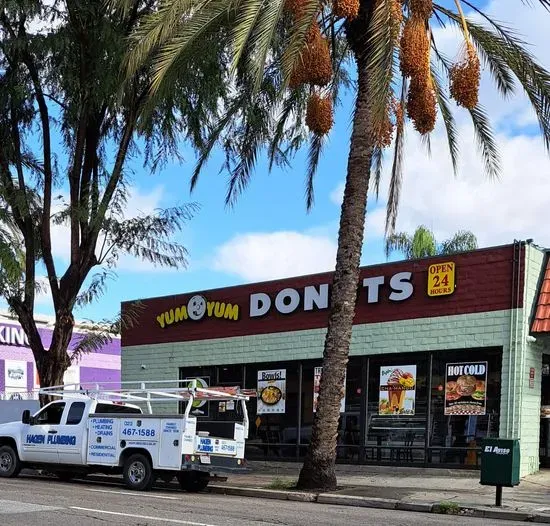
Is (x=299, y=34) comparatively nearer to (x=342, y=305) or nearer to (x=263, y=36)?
(x=263, y=36)

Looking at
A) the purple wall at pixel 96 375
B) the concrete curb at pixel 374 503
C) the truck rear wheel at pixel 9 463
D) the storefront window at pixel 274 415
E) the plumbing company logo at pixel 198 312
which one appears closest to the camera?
the concrete curb at pixel 374 503

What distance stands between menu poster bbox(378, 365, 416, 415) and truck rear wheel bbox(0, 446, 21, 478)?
330 inches

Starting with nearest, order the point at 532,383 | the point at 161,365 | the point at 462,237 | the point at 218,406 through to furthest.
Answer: the point at 532,383 → the point at 218,406 → the point at 161,365 → the point at 462,237

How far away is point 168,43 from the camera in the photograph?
1478cm

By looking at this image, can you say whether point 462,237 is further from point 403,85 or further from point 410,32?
point 410,32

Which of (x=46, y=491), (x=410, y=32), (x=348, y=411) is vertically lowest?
(x=46, y=491)

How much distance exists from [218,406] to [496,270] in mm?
8967

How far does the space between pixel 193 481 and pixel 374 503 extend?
394cm

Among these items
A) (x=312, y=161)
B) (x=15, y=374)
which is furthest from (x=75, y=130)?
(x=15, y=374)

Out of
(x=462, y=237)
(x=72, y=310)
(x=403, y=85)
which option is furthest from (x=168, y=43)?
(x=462, y=237)

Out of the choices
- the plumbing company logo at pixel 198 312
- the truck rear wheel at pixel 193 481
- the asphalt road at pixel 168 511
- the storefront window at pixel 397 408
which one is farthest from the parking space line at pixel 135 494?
the plumbing company logo at pixel 198 312

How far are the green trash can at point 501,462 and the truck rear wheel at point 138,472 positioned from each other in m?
6.03

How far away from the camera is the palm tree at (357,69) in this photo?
13.4m

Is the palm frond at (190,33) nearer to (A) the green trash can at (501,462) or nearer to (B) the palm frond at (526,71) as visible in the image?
(B) the palm frond at (526,71)
